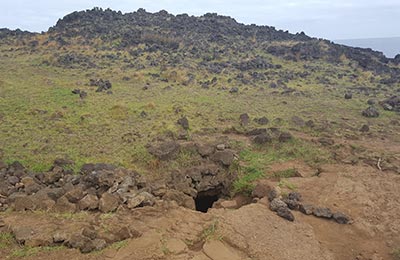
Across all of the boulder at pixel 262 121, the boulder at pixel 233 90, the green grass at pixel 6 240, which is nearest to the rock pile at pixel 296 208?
the green grass at pixel 6 240

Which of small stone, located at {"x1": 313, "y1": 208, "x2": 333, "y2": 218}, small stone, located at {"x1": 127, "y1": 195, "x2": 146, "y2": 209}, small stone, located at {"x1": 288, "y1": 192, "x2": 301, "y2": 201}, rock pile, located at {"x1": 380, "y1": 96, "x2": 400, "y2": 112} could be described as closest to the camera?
small stone, located at {"x1": 127, "y1": 195, "x2": 146, "y2": 209}

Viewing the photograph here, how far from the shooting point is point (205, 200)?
12.4 meters

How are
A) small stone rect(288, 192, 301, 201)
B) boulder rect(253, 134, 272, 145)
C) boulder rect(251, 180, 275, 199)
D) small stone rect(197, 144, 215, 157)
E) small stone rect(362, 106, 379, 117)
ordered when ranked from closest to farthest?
small stone rect(288, 192, 301, 201), boulder rect(251, 180, 275, 199), small stone rect(197, 144, 215, 157), boulder rect(253, 134, 272, 145), small stone rect(362, 106, 379, 117)

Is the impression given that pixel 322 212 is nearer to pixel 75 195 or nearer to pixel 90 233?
pixel 90 233

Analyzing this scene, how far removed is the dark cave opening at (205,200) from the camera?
12.2 m

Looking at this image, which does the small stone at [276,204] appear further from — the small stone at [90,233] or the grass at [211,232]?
the small stone at [90,233]

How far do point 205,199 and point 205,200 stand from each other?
1.5 inches

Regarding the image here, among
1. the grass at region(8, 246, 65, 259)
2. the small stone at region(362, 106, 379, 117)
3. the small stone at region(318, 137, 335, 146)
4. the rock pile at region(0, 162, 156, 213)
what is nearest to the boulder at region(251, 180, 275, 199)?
the rock pile at region(0, 162, 156, 213)

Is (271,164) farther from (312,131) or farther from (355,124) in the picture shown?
(355,124)

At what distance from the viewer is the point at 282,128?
16.5 m

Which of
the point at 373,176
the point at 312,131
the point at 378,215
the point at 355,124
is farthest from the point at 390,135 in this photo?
the point at 378,215

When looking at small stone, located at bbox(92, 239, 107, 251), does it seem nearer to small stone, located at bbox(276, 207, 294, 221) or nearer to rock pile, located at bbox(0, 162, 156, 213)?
rock pile, located at bbox(0, 162, 156, 213)

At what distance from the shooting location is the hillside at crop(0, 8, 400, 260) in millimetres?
8075

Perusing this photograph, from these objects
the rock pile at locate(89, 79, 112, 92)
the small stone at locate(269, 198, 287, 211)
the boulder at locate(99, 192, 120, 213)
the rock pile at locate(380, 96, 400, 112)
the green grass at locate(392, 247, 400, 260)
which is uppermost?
the rock pile at locate(89, 79, 112, 92)
